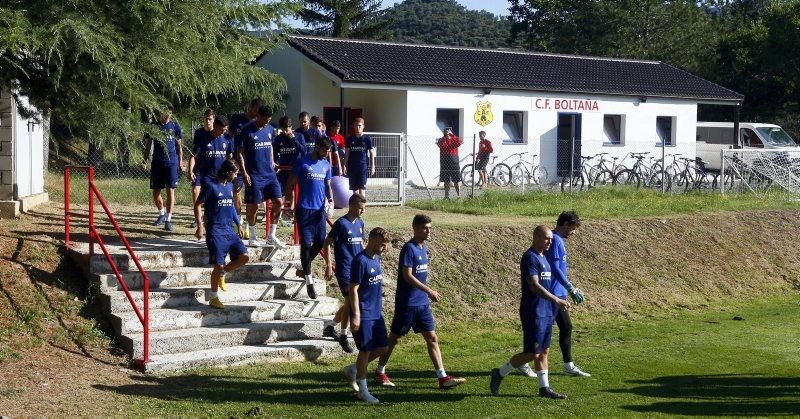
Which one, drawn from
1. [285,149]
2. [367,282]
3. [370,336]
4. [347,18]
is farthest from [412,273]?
[347,18]

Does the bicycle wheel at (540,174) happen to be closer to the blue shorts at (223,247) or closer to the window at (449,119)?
the window at (449,119)

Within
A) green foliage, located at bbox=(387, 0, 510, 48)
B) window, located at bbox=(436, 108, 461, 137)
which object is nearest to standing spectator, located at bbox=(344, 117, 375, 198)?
window, located at bbox=(436, 108, 461, 137)

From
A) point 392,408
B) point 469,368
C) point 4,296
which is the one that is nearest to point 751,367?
A: point 469,368

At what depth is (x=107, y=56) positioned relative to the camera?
400 inches

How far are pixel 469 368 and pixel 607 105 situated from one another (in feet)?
76.0

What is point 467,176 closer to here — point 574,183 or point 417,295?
point 574,183

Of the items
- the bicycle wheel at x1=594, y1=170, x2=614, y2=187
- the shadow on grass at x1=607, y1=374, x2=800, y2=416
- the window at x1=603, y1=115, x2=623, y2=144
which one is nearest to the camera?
Answer: the shadow on grass at x1=607, y1=374, x2=800, y2=416

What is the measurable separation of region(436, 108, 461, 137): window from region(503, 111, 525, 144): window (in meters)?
1.94

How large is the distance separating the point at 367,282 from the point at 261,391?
1598 mm

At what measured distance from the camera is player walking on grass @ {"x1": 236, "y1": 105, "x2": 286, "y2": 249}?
44.1ft

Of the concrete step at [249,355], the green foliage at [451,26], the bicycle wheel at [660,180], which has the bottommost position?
the concrete step at [249,355]

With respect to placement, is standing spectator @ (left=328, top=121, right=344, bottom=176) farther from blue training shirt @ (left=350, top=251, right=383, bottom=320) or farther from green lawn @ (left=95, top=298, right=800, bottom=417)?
blue training shirt @ (left=350, top=251, right=383, bottom=320)

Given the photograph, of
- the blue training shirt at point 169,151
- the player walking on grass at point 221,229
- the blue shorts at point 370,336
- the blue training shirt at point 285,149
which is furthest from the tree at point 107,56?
the blue shorts at point 370,336

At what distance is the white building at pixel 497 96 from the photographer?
29141 mm
